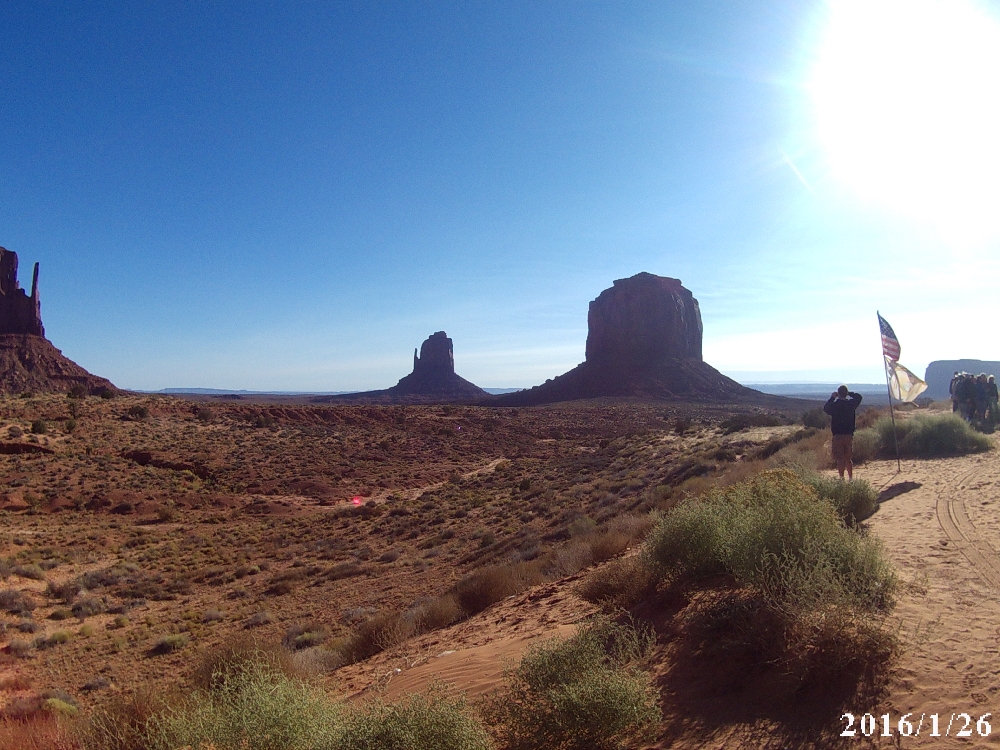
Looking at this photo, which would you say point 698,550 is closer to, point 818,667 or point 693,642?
point 693,642

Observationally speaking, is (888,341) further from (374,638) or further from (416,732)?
(416,732)

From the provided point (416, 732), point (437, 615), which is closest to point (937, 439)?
point (437, 615)

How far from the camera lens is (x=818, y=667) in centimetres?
434

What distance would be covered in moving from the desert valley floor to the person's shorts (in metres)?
1.02

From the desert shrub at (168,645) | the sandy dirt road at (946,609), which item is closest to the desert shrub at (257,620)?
the desert shrub at (168,645)

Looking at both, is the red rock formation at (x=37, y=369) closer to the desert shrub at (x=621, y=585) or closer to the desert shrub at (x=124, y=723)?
the desert shrub at (x=124, y=723)

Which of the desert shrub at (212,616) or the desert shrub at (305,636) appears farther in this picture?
the desert shrub at (212,616)

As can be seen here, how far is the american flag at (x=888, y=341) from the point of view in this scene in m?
13.7

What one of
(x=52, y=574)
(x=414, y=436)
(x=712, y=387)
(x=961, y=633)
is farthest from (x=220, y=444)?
(x=712, y=387)

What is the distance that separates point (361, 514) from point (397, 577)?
10041mm

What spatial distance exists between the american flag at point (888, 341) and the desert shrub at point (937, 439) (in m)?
3.83

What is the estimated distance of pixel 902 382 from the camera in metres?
13.5

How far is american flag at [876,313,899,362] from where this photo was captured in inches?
540

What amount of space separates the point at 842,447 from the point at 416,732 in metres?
10.7
